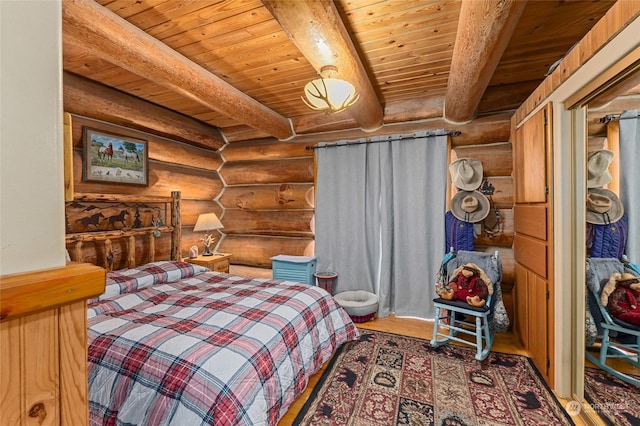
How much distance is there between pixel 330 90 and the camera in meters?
2.03

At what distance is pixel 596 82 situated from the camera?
62.4 inches

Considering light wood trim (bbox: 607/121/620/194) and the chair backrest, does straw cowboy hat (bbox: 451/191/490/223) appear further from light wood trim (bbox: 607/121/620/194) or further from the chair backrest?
light wood trim (bbox: 607/121/620/194)

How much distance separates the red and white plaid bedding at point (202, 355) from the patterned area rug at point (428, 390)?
21 cm

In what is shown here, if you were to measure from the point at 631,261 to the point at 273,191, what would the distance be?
3.61m

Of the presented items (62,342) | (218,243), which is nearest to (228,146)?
(218,243)

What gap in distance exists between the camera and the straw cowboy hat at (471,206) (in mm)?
3023

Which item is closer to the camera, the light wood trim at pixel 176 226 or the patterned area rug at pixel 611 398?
the patterned area rug at pixel 611 398

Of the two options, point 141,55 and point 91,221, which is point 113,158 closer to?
point 91,221

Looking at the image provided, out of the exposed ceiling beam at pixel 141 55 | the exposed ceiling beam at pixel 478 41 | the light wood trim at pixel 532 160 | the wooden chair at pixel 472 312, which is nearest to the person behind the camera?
the exposed ceiling beam at pixel 478 41

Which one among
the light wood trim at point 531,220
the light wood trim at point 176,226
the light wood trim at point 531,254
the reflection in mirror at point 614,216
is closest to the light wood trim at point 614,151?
the reflection in mirror at point 614,216

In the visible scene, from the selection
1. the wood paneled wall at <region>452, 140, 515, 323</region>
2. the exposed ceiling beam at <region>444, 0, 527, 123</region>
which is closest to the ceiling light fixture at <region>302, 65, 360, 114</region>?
the exposed ceiling beam at <region>444, 0, 527, 123</region>

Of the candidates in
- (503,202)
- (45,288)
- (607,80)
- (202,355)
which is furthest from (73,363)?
(503,202)

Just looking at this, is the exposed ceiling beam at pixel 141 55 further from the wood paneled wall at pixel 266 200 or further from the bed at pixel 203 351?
the bed at pixel 203 351

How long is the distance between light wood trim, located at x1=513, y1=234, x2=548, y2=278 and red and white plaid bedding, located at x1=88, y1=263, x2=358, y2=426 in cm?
170
